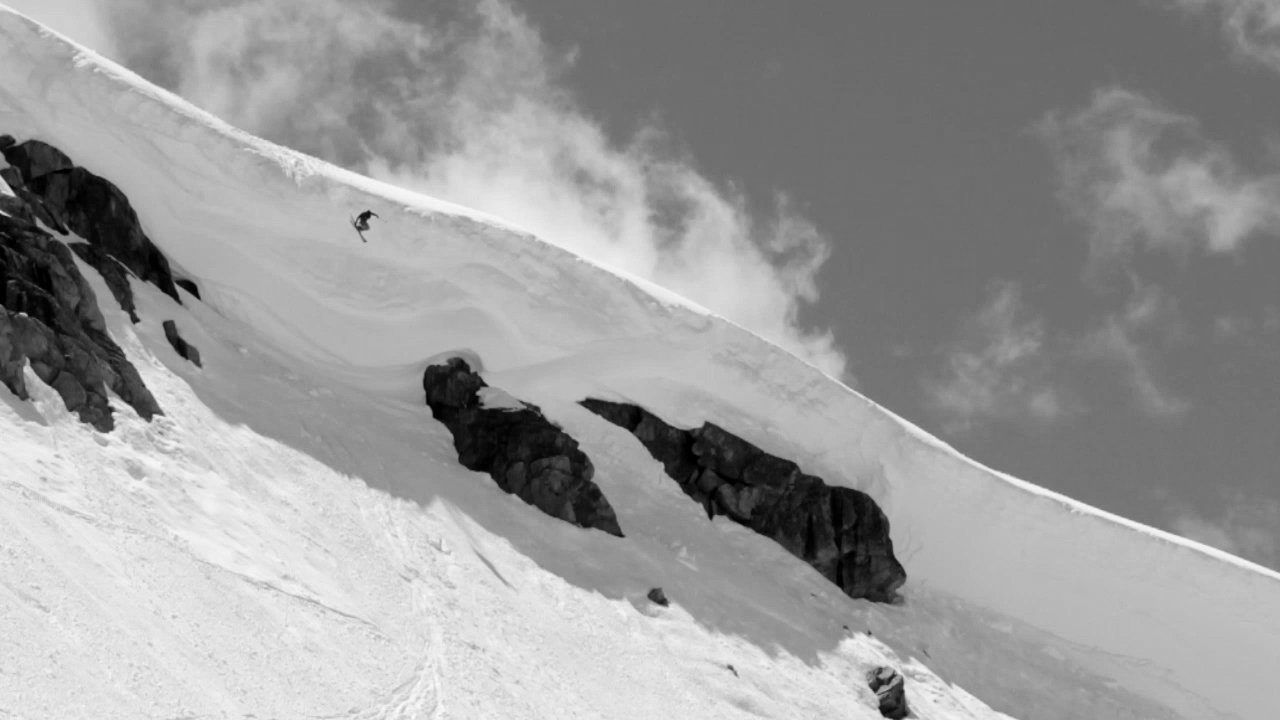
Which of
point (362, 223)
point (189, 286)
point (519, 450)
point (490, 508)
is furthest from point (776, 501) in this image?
point (189, 286)

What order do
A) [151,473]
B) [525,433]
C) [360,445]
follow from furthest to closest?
1. [525,433]
2. [360,445]
3. [151,473]

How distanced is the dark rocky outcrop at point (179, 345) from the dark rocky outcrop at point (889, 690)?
1481 cm

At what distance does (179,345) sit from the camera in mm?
29266

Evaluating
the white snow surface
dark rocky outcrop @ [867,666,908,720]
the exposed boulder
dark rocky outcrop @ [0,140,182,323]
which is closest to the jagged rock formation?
the white snow surface

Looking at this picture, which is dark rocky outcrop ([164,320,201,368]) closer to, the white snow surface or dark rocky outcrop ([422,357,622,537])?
the white snow surface

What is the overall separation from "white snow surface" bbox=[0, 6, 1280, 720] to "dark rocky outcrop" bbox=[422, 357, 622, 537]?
0.49 m

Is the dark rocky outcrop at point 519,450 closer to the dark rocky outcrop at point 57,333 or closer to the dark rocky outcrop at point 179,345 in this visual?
the dark rocky outcrop at point 179,345

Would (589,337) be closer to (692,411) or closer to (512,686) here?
(692,411)

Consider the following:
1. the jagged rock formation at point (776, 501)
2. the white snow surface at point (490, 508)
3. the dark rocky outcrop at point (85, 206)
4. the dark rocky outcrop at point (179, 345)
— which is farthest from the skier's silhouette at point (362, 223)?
the jagged rock formation at point (776, 501)

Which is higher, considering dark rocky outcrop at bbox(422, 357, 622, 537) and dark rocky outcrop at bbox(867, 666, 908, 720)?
dark rocky outcrop at bbox(422, 357, 622, 537)

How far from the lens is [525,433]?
33.2m

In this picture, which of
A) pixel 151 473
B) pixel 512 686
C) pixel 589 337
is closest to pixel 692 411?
pixel 589 337

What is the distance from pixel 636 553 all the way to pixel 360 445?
6.18 metres

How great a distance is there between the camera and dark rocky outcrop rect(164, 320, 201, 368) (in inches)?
1150
